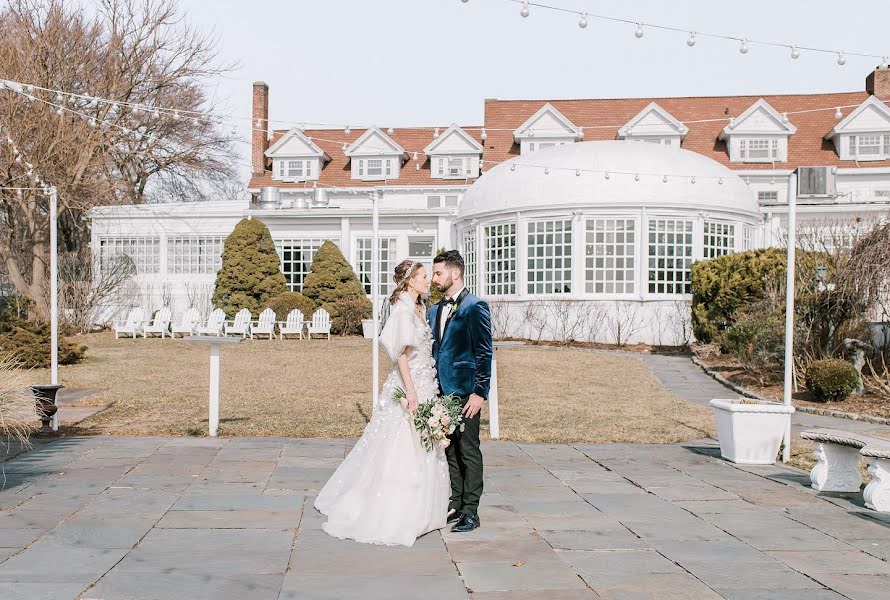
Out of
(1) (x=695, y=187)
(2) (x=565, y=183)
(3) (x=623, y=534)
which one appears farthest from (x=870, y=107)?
(3) (x=623, y=534)

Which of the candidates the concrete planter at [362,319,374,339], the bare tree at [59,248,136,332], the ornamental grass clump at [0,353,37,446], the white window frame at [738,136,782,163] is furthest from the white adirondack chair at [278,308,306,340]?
the white window frame at [738,136,782,163]

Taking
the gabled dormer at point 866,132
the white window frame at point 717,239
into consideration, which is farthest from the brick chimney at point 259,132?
the gabled dormer at point 866,132

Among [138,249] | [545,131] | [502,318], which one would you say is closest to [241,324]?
[138,249]

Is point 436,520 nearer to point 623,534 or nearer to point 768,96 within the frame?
point 623,534

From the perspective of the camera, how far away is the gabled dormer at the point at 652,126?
35.7 meters

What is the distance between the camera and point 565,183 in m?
24.7

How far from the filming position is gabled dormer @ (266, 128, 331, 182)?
3700 cm

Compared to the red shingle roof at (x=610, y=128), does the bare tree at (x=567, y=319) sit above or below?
below

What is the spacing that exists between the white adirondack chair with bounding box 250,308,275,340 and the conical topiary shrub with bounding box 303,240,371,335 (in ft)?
3.97

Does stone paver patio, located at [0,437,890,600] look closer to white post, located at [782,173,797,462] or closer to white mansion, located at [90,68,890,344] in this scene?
white post, located at [782,173,797,462]

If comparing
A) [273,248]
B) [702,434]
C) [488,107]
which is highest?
[488,107]

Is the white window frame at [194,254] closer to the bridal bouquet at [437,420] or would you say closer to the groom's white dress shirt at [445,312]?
the groom's white dress shirt at [445,312]

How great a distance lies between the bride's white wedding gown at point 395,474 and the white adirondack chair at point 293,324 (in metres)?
18.8

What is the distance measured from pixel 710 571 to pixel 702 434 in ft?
21.6
